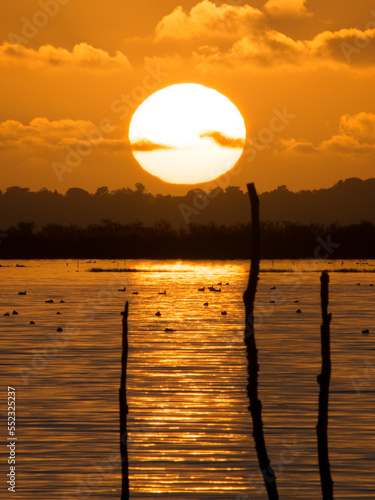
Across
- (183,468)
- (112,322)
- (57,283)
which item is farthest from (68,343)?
(57,283)

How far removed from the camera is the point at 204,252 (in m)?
104

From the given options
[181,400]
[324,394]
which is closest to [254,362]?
[324,394]

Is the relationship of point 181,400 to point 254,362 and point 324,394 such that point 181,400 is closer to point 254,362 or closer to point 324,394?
point 324,394

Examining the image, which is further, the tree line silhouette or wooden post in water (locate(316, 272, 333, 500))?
the tree line silhouette

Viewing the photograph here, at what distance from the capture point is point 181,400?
23.5 metres

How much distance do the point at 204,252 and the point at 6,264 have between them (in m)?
19.6

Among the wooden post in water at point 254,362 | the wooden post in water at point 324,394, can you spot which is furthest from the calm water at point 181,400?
the wooden post in water at point 254,362

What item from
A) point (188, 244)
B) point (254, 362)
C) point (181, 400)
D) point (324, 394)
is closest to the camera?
point (254, 362)

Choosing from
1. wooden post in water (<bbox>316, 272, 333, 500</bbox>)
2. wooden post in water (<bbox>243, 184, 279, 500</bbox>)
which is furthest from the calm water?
wooden post in water (<bbox>243, 184, 279, 500</bbox>)

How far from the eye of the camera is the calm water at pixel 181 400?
16891 millimetres

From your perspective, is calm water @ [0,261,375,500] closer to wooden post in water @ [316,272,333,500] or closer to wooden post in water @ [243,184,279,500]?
wooden post in water @ [316,272,333,500]

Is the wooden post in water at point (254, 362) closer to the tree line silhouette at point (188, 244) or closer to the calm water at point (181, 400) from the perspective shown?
the calm water at point (181, 400)

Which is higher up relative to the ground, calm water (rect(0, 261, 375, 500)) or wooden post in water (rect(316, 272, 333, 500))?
wooden post in water (rect(316, 272, 333, 500))

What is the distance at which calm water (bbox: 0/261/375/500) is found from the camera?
55.4ft
